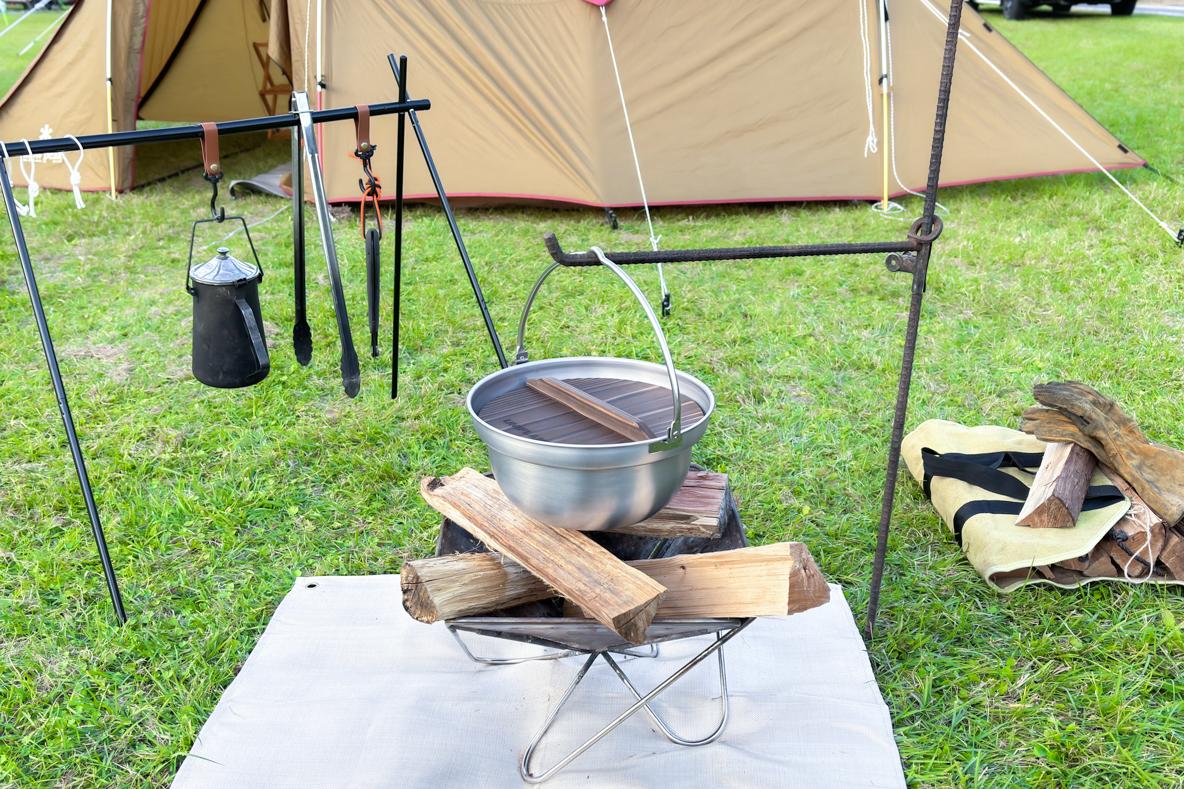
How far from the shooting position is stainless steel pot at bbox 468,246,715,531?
58.5 inches

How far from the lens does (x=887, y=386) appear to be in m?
3.38

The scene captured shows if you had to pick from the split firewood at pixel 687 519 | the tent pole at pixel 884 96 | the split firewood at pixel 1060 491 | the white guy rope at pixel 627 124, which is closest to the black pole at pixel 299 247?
the split firewood at pixel 687 519

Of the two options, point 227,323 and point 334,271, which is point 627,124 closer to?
point 227,323

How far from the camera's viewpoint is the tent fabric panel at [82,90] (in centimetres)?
536

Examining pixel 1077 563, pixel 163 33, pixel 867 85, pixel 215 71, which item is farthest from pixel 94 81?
pixel 1077 563

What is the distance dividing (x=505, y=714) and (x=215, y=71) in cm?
657

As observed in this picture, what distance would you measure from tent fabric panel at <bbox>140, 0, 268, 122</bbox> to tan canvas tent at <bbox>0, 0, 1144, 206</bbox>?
1520 mm

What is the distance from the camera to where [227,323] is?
2330mm

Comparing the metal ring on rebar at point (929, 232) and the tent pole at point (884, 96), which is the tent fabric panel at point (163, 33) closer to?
the tent pole at point (884, 96)

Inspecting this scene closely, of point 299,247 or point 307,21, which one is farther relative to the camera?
point 307,21

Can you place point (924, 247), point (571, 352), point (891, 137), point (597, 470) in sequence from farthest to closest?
point (891, 137), point (571, 352), point (924, 247), point (597, 470)

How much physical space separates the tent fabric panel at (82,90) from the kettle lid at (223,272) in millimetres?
3771

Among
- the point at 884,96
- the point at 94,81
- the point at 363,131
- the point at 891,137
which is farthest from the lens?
the point at 94,81

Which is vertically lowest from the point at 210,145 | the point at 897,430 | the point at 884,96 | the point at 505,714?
the point at 505,714
